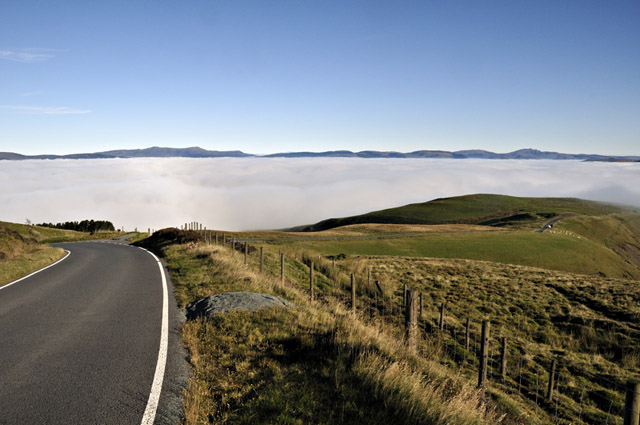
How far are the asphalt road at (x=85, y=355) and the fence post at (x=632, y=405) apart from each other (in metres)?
5.86

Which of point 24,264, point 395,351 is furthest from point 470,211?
point 395,351

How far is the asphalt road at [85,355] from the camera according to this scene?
5.67 meters

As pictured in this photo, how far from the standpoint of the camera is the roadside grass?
5465mm

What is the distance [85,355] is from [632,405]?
29.9 feet

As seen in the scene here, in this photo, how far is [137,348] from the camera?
8383 mm

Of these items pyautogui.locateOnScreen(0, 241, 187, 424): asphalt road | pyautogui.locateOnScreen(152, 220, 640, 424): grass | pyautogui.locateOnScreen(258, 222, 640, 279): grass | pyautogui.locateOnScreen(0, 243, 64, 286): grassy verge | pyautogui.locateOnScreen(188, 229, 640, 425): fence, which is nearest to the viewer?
pyautogui.locateOnScreen(0, 241, 187, 424): asphalt road

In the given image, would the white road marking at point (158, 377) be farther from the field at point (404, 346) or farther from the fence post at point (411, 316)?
the fence post at point (411, 316)

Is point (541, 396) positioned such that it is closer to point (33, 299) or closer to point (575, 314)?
point (575, 314)

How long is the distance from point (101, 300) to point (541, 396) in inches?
587

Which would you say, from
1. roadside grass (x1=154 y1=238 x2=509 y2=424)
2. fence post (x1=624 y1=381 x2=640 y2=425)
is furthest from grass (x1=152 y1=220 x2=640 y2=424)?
fence post (x1=624 y1=381 x2=640 y2=425)

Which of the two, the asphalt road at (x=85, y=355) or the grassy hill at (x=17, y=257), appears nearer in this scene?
the asphalt road at (x=85, y=355)

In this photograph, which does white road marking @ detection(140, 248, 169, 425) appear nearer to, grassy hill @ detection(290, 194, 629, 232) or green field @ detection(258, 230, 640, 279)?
green field @ detection(258, 230, 640, 279)

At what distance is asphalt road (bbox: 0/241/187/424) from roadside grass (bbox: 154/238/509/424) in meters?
0.56

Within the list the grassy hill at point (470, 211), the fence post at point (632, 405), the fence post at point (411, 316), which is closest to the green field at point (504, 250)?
the fence post at point (411, 316)
